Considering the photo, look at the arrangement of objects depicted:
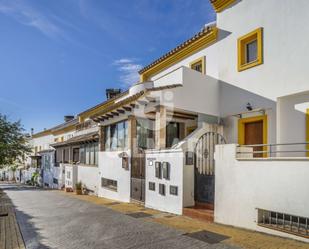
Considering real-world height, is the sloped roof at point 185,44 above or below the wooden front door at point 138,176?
above

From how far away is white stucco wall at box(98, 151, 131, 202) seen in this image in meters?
15.5

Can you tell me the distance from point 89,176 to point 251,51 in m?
15.4

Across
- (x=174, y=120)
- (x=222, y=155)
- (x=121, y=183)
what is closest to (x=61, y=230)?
(x=222, y=155)

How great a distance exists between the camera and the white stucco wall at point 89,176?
20.5 meters

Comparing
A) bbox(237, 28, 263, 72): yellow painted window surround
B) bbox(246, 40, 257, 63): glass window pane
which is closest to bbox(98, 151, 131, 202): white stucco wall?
bbox(237, 28, 263, 72): yellow painted window surround

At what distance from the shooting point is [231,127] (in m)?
12.5

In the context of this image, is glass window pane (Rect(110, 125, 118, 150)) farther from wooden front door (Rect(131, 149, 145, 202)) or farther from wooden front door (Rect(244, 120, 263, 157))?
wooden front door (Rect(244, 120, 263, 157))

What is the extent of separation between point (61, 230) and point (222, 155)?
587cm

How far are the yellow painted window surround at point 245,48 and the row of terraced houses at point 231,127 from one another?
0.04 m

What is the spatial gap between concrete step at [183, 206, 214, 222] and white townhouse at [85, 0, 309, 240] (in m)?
0.04

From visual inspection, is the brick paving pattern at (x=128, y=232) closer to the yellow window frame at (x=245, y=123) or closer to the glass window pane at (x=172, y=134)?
the yellow window frame at (x=245, y=123)

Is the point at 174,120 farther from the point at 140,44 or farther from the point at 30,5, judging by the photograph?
the point at 30,5

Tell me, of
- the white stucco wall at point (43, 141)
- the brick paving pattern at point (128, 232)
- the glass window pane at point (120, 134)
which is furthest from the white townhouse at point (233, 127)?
the white stucco wall at point (43, 141)

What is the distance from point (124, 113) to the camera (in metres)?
16.4
